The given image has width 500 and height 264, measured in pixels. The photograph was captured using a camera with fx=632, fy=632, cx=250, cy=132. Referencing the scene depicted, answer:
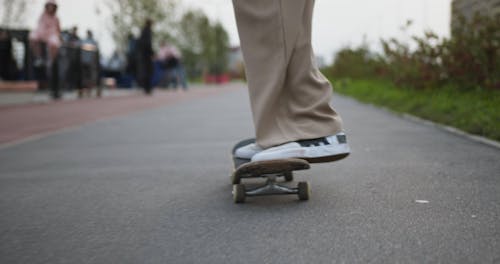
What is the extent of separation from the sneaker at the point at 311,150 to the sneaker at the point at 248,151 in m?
0.14

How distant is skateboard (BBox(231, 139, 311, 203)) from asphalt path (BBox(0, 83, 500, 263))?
0.06 metres

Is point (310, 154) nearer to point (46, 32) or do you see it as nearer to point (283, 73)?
point (283, 73)

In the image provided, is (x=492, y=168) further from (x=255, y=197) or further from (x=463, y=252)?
(x=463, y=252)

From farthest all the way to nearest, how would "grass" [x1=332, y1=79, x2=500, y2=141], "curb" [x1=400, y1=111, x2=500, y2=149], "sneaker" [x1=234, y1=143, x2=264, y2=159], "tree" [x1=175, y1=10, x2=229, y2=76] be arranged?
"tree" [x1=175, y1=10, x2=229, y2=76]
"grass" [x1=332, y1=79, x2=500, y2=141]
"curb" [x1=400, y1=111, x2=500, y2=149]
"sneaker" [x1=234, y1=143, x2=264, y2=159]

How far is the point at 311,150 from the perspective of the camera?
2.88 metres

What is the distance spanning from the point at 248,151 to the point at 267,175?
226 millimetres

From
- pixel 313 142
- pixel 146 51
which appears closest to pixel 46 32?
pixel 146 51

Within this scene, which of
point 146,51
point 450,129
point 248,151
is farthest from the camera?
point 146,51

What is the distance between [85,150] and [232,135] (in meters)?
1.50

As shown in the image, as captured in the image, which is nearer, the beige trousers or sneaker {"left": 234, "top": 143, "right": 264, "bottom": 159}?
the beige trousers

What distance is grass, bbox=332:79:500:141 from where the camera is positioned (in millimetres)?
5430

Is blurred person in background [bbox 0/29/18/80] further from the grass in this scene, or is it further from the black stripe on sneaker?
the black stripe on sneaker

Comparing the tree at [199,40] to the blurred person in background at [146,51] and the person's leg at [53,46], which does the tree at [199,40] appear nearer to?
the blurred person in background at [146,51]

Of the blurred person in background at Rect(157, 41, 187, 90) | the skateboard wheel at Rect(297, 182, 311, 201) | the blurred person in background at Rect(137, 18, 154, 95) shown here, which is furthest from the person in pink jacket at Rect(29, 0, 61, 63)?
the skateboard wheel at Rect(297, 182, 311, 201)
